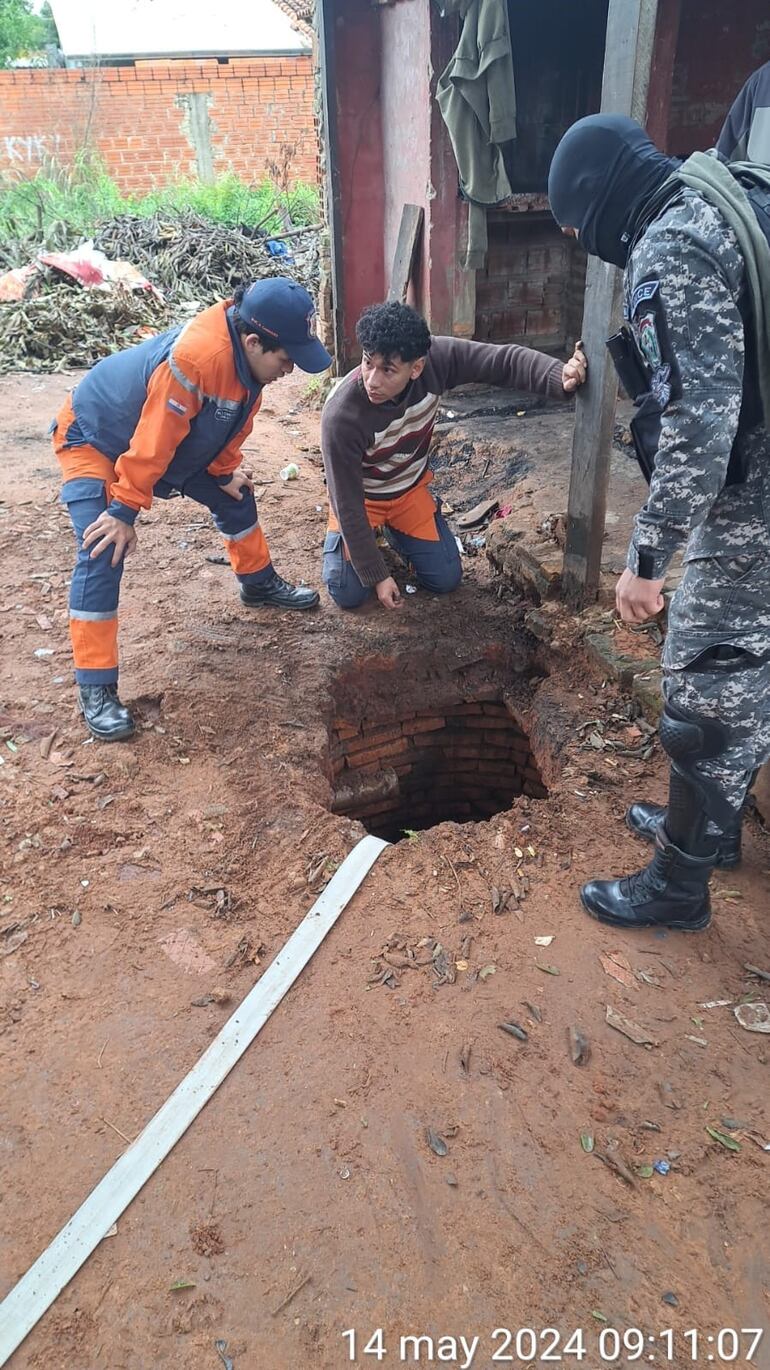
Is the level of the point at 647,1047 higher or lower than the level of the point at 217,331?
lower

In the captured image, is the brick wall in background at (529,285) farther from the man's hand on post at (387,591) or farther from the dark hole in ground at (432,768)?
the dark hole in ground at (432,768)

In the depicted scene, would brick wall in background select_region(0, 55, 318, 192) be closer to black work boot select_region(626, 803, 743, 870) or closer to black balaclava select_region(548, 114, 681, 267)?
black balaclava select_region(548, 114, 681, 267)

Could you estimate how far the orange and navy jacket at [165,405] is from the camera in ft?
10.1

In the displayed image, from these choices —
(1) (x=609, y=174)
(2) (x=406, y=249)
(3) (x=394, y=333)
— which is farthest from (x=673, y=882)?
(2) (x=406, y=249)

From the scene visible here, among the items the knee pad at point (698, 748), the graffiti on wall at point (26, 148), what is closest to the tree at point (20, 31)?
the graffiti on wall at point (26, 148)

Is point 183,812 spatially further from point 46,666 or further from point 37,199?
point 37,199

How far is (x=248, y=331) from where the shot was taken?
3174mm

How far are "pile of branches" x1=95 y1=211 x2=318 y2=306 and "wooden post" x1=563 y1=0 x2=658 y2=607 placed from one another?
27.0 feet

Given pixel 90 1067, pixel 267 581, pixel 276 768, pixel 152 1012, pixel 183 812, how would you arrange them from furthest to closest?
1. pixel 267 581
2. pixel 276 768
3. pixel 183 812
4. pixel 152 1012
5. pixel 90 1067

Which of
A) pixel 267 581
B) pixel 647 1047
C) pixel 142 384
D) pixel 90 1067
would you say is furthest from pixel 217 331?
pixel 647 1047

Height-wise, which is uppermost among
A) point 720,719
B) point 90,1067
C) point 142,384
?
point 142,384

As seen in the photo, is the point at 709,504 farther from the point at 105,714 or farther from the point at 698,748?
the point at 105,714

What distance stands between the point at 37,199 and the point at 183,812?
13.9 meters

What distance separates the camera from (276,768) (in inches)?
126
